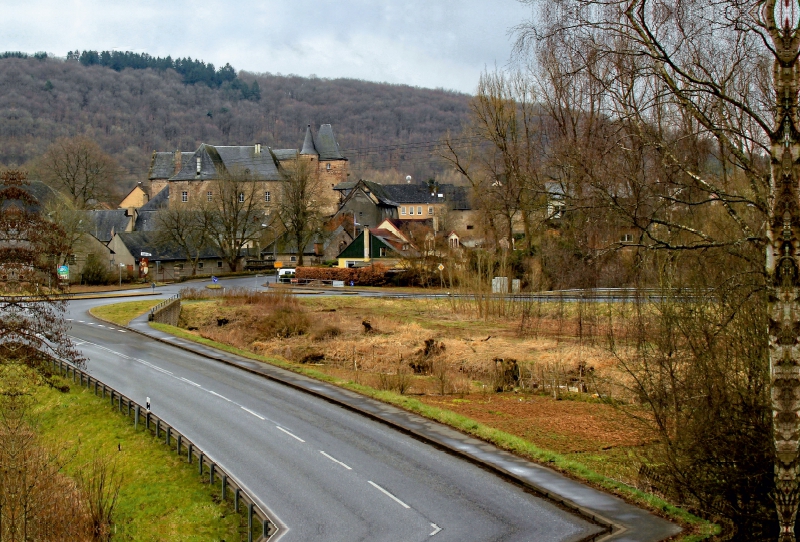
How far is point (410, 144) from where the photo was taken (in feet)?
634

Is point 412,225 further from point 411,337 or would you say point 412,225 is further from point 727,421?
point 727,421

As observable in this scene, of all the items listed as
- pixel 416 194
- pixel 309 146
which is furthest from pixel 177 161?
pixel 416 194

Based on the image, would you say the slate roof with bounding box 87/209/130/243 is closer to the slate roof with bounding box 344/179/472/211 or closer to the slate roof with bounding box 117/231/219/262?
the slate roof with bounding box 117/231/219/262

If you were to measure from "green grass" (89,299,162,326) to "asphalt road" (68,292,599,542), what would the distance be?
19337 millimetres

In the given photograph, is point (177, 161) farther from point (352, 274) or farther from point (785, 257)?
point (785, 257)

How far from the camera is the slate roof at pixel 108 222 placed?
96.7 metres

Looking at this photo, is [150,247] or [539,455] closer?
[539,455]

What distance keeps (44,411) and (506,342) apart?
19383 millimetres

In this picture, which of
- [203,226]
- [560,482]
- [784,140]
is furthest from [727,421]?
[203,226]

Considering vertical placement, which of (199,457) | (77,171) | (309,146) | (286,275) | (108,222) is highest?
(309,146)

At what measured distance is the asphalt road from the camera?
45.1 feet

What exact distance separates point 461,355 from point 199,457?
16472 mm

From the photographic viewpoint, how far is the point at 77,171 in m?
105

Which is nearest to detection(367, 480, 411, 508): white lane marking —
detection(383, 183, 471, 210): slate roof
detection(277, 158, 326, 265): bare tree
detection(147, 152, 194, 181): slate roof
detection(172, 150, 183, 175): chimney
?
detection(277, 158, 326, 265): bare tree
